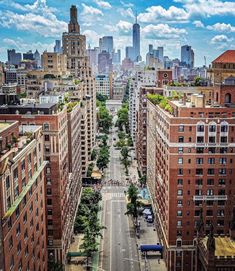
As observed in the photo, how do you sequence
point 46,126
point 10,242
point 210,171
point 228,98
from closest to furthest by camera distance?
point 10,242 < point 46,126 < point 210,171 < point 228,98

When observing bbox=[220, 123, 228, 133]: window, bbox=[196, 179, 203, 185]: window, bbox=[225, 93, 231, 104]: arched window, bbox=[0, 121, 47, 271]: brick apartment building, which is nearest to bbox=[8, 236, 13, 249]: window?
bbox=[0, 121, 47, 271]: brick apartment building

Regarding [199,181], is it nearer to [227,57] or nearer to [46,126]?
[46,126]

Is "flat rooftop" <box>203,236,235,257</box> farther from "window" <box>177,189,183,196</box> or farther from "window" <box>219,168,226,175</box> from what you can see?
"window" <box>219,168,226,175</box>

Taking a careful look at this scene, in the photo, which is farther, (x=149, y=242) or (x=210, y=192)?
(x=149, y=242)

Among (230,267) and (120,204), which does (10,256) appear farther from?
(120,204)

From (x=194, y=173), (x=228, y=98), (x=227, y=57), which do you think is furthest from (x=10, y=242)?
(x=227, y=57)

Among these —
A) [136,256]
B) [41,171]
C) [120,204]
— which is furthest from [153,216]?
[41,171]

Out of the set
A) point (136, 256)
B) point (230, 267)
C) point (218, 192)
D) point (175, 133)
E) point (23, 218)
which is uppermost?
point (175, 133)
